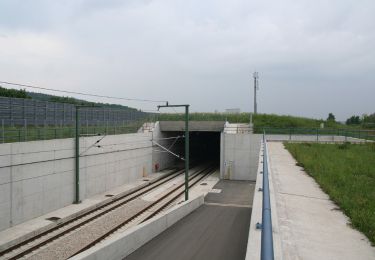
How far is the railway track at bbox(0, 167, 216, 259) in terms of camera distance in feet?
47.6

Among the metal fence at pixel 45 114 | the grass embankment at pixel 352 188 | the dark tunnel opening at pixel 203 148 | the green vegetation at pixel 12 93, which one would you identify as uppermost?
the green vegetation at pixel 12 93

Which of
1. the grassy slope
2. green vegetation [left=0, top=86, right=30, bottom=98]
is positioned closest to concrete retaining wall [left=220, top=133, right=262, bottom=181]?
the grassy slope

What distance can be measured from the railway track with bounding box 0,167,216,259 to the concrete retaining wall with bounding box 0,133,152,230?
2075mm

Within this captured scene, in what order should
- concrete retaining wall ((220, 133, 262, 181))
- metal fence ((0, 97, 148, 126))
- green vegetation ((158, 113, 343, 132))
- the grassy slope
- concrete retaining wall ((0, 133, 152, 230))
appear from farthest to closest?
the grassy slope
green vegetation ((158, 113, 343, 132))
concrete retaining wall ((220, 133, 262, 181))
metal fence ((0, 97, 148, 126))
concrete retaining wall ((0, 133, 152, 230))

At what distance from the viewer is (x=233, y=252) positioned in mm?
8859

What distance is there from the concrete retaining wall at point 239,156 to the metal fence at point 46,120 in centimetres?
1024

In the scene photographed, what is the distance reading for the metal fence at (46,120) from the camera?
65.2 ft

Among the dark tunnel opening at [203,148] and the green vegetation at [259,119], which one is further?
the dark tunnel opening at [203,148]

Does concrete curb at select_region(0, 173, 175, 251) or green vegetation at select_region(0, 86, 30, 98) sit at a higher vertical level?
green vegetation at select_region(0, 86, 30, 98)

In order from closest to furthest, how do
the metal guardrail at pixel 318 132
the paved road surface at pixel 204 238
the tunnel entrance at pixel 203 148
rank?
the paved road surface at pixel 204 238 < the metal guardrail at pixel 318 132 < the tunnel entrance at pixel 203 148

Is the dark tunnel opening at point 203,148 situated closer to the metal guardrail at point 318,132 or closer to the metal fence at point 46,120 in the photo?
the metal guardrail at point 318,132

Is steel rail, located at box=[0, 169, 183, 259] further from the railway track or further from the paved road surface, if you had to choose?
the paved road surface

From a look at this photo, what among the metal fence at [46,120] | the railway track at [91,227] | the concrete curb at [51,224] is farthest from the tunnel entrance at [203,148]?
the concrete curb at [51,224]

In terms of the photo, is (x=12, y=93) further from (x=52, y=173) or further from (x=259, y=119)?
(x=259, y=119)
